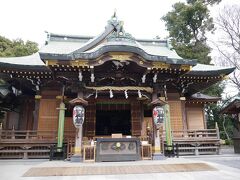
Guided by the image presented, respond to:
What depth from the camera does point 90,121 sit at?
11664 mm

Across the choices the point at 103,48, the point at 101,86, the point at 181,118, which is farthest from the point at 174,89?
the point at 103,48

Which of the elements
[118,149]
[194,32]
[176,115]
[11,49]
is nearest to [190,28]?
[194,32]

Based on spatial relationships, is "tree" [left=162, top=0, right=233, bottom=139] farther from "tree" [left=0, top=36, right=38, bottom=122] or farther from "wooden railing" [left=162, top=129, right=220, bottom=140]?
"tree" [left=0, top=36, right=38, bottom=122]

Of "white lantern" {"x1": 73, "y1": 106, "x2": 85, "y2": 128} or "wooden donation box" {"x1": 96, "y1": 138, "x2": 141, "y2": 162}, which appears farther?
"white lantern" {"x1": 73, "y1": 106, "x2": 85, "y2": 128}

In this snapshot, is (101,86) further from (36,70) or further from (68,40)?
(68,40)

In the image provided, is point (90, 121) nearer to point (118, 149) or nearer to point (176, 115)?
point (118, 149)

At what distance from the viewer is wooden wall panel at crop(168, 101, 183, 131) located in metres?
12.1

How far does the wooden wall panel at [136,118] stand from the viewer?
38.7 ft

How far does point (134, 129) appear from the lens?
38.8 feet

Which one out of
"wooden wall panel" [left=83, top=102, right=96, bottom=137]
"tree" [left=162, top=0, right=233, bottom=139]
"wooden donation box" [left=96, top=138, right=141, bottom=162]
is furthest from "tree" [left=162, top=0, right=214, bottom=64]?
"wooden donation box" [left=96, top=138, right=141, bottom=162]

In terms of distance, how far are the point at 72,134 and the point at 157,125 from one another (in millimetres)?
4865

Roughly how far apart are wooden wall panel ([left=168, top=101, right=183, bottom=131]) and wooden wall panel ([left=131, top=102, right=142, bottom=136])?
1853 millimetres

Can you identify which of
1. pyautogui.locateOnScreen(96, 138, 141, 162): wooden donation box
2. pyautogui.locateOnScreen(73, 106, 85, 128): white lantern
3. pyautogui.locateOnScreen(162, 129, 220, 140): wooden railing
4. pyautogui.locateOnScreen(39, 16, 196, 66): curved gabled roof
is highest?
pyautogui.locateOnScreen(39, 16, 196, 66): curved gabled roof

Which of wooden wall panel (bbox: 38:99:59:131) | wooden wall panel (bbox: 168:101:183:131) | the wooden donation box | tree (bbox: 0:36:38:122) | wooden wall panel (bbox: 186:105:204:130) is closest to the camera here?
the wooden donation box
